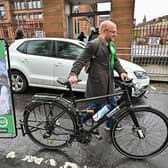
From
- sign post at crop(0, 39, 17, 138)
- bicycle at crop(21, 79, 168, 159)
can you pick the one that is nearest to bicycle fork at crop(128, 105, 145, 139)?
bicycle at crop(21, 79, 168, 159)

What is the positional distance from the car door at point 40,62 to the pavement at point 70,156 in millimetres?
2010

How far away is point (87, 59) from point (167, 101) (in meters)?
3.04

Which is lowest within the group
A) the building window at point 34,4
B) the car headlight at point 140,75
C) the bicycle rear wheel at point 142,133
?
the bicycle rear wheel at point 142,133

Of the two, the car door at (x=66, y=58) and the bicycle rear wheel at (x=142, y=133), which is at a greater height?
the car door at (x=66, y=58)

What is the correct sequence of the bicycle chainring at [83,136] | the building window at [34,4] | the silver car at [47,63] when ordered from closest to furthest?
the bicycle chainring at [83,136], the silver car at [47,63], the building window at [34,4]

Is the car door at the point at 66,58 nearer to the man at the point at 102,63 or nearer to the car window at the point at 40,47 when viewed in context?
the car window at the point at 40,47

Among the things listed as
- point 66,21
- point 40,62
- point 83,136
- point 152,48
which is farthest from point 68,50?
point 66,21

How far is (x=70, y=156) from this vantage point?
8.73 feet

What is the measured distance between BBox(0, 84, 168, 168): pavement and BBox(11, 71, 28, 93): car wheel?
2.20 metres

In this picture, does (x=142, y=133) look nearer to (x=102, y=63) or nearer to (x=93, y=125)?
(x=93, y=125)

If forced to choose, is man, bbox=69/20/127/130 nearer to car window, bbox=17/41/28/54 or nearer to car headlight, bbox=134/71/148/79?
car headlight, bbox=134/71/148/79

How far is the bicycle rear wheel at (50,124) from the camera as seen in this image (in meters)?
2.57

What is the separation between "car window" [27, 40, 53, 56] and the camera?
16.0 ft

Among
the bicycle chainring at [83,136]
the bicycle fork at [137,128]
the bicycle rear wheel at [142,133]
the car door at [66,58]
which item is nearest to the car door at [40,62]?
the car door at [66,58]
